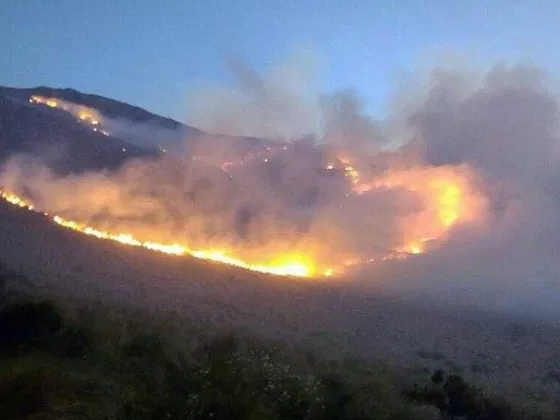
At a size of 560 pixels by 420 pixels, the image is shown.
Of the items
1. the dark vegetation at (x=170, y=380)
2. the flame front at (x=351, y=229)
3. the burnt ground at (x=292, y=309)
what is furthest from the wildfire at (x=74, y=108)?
the dark vegetation at (x=170, y=380)

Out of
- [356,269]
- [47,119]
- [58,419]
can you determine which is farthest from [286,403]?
[47,119]

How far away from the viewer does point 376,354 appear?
25.7 metres

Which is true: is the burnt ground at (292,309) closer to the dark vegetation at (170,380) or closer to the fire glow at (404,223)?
the fire glow at (404,223)

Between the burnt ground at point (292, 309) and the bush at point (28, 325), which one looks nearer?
the bush at point (28, 325)

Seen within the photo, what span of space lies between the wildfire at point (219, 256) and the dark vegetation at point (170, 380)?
849 inches

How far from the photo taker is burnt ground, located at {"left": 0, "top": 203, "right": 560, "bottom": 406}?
1016 inches

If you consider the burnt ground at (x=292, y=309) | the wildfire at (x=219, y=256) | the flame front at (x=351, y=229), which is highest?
the flame front at (x=351, y=229)

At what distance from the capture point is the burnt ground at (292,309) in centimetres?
2581

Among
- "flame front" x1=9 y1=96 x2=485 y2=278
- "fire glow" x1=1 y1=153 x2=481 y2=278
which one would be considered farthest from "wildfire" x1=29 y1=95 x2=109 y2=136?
"fire glow" x1=1 y1=153 x2=481 y2=278

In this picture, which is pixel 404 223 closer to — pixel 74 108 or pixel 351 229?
pixel 351 229

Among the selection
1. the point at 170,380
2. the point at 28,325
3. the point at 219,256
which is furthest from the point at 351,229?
the point at 170,380

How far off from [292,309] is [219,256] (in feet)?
38.2

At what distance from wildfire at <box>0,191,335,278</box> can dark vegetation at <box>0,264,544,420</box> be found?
21564mm

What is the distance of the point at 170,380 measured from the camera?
13203mm
